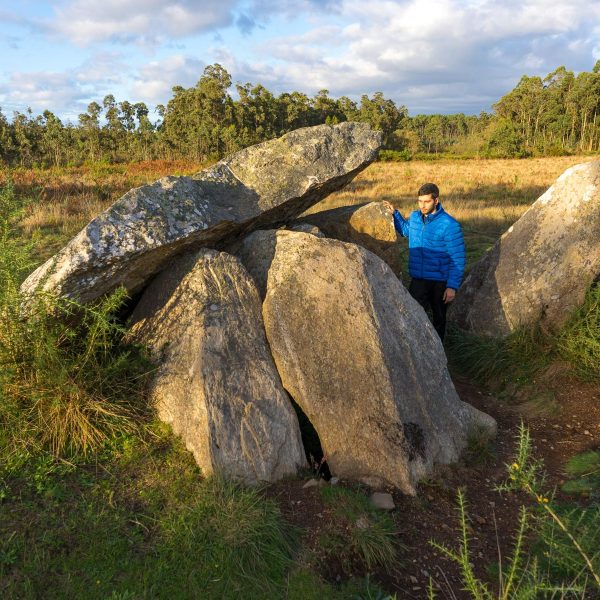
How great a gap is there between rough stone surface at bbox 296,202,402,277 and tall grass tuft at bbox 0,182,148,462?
3627mm

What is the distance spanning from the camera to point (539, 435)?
5.83 m

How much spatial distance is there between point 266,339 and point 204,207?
5.02ft

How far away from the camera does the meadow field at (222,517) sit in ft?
11.7

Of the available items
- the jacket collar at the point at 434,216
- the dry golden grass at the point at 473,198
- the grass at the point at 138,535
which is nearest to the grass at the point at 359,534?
Answer: the grass at the point at 138,535

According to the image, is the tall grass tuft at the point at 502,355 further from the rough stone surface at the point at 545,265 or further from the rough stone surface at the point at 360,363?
the rough stone surface at the point at 360,363

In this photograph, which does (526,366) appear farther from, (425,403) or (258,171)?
→ (258,171)

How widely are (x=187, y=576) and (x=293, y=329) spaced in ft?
7.80

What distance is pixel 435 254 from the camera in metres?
7.04

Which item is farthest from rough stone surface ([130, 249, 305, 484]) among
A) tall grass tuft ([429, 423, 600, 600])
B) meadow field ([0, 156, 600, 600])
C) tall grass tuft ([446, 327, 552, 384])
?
tall grass tuft ([446, 327, 552, 384])

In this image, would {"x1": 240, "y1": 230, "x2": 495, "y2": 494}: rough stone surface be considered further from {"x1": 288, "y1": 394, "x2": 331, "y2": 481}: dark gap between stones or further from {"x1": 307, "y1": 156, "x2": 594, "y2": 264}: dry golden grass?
{"x1": 307, "y1": 156, "x2": 594, "y2": 264}: dry golden grass

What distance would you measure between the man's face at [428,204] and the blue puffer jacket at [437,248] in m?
0.07

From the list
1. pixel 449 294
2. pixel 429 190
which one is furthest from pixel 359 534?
pixel 429 190

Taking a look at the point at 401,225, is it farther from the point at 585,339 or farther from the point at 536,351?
the point at 585,339

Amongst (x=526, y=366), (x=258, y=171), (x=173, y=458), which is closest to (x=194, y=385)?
(x=173, y=458)
